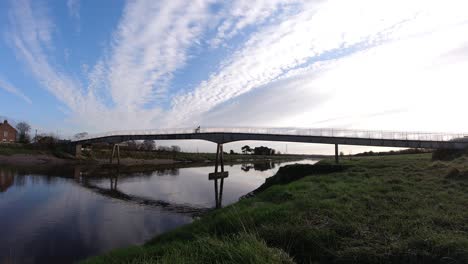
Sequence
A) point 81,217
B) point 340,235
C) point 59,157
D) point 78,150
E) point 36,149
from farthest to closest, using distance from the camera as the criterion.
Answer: point 78,150 < point 59,157 < point 36,149 < point 81,217 < point 340,235

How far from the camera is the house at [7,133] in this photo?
7831 cm

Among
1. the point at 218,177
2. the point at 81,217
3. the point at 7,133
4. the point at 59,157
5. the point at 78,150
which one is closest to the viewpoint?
the point at 81,217

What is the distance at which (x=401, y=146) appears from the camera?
122 feet

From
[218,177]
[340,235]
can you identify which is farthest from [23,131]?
[340,235]

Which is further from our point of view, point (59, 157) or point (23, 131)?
point (23, 131)

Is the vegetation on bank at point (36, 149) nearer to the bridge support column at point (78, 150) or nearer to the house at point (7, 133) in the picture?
the bridge support column at point (78, 150)

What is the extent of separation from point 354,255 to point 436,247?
1760mm

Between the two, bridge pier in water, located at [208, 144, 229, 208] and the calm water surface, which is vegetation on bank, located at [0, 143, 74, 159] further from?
bridge pier in water, located at [208, 144, 229, 208]

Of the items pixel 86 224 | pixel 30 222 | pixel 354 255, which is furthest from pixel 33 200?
pixel 354 255

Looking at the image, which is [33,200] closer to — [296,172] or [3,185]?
[3,185]

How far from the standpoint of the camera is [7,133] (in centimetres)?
8050

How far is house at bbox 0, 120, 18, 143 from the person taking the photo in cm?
7831

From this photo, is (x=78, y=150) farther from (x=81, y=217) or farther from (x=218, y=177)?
(x=81, y=217)

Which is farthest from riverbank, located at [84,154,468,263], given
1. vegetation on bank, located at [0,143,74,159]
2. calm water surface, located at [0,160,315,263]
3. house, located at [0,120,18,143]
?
house, located at [0,120,18,143]
